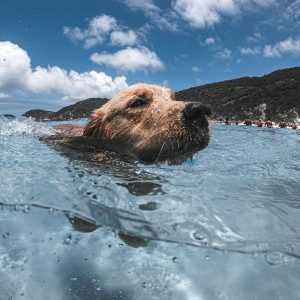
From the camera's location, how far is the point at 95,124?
8.04 meters

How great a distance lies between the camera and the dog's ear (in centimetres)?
799

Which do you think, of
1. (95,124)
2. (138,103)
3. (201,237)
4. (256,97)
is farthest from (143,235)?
(256,97)

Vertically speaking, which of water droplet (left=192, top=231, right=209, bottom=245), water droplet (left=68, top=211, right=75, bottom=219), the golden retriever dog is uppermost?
the golden retriever dog

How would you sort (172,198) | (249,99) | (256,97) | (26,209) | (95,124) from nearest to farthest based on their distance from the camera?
(26,209), (172,198), (95,124), (249,99), (256,97)

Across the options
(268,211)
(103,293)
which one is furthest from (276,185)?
(103,293)

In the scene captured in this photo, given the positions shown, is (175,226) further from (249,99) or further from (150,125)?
(249,99)

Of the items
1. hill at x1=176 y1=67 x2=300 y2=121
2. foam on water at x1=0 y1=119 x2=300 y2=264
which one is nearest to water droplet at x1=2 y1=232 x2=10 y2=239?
foam on water at x1=0 y1=119 x2=300 y2=264

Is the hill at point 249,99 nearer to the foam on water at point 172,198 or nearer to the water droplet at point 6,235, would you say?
the foam on water at point 172,198

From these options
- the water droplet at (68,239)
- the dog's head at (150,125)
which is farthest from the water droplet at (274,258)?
the dog's head at (150,125)

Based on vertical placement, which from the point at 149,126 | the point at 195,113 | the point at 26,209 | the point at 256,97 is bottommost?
the point at 26,209

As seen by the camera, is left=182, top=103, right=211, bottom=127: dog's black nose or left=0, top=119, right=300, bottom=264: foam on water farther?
left=182, top=103, right=211, bottom=127: dog's black nose

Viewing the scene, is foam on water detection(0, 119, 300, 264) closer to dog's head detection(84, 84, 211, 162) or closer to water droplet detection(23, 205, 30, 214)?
water droplet detection(23, 205, 30, 214)

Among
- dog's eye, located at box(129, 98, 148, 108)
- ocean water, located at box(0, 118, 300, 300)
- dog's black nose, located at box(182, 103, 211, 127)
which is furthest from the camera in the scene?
dog's eye, located at box(129, 98, 148, 108)

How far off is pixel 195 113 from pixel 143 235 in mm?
2631
